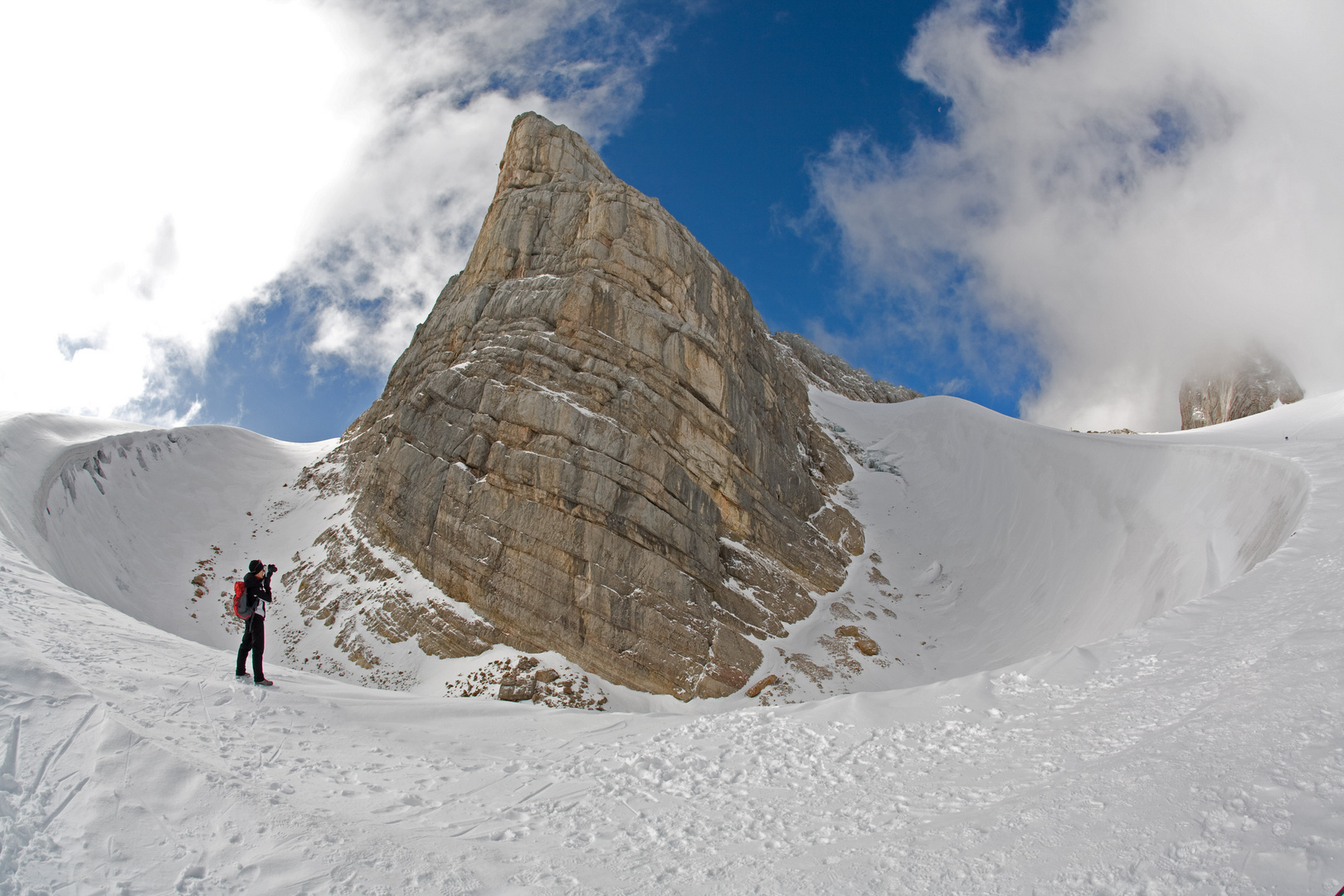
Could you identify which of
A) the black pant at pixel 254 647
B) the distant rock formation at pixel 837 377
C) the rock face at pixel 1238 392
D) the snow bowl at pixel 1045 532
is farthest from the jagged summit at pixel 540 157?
the rock face at pixel 1238 392

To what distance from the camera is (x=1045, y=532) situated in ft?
90.0

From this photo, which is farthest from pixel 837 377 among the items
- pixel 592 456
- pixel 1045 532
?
pixel 592 456

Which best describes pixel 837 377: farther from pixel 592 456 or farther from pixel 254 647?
pixel 254 647

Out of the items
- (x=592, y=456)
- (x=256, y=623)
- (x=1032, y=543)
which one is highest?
(x=592, y=456)

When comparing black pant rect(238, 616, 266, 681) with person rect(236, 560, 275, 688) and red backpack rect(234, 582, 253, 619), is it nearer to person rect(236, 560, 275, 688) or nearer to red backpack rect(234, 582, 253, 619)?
person rect(236, 560, 275, 688)

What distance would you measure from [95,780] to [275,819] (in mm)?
1208

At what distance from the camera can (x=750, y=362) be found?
109ft

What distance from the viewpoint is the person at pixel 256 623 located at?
8.20m

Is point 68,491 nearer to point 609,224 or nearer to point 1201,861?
point 609,224

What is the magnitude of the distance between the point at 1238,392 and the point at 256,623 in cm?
7983

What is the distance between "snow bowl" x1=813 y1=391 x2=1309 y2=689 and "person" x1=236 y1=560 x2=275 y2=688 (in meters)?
15.7

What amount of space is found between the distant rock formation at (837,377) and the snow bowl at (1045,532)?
2044 cm

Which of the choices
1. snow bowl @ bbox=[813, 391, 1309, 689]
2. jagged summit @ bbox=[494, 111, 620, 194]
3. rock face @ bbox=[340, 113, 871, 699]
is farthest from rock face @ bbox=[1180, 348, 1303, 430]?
jagged summit @ bbox=[494, 111, 620, 194]

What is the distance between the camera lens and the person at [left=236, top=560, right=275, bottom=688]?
820cm
